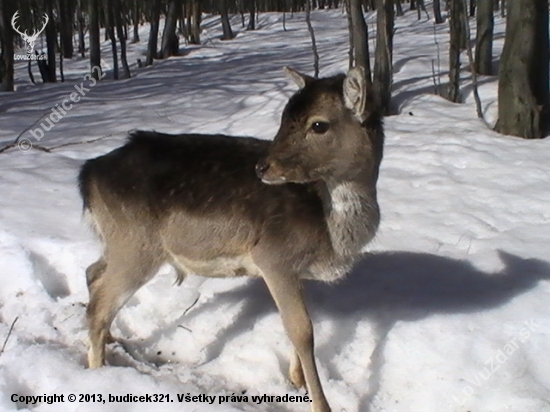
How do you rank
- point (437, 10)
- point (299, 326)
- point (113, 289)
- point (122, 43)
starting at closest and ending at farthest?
point (299, 326)
point (113, 289)
point (122, 43)
point (437, 10)

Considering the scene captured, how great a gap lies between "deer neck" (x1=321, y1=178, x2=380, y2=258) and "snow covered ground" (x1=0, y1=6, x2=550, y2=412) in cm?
78

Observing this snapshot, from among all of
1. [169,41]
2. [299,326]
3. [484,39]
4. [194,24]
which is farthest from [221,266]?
[194,24]

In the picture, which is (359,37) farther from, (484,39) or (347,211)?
(347,211)

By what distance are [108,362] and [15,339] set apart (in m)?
0.55

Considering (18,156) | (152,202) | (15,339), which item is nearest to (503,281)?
(152,202)

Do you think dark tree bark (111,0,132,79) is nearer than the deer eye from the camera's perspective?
No

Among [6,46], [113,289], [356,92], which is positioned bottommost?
[113,289]

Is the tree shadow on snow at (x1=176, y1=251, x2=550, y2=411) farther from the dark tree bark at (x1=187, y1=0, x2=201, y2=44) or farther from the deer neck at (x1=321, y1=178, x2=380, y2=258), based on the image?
the dark tree bark at (x1=187, y1=0, x2=201, y2=44)

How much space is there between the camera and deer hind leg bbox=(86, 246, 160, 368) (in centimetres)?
370

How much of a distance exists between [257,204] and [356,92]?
2.58ft

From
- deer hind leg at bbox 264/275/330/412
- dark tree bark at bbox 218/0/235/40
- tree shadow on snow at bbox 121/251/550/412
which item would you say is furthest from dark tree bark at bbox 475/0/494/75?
dark tree bark at bbox 218/0/235/40

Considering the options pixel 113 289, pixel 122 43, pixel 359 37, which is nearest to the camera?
pixel 113 289

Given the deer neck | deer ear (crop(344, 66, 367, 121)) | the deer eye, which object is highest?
deer ear (crop(344, 66, 367, 121))

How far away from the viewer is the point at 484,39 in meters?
11.8
